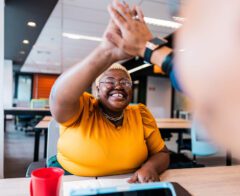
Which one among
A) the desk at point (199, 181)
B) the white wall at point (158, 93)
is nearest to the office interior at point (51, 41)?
the desk at point (199, 181)

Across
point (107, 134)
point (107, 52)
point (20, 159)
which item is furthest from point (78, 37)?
point (107, 52)

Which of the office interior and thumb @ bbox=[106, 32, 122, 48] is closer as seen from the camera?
thumb @ bbox=[106, 32, 122, 48]

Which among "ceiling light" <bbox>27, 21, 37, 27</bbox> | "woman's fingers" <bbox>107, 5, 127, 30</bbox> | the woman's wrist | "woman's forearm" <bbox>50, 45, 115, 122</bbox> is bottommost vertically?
"woman's forearm" <bbox>50, 45, 115, 122</bbox>

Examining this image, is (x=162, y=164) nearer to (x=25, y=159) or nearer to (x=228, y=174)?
(x=228, y=174)

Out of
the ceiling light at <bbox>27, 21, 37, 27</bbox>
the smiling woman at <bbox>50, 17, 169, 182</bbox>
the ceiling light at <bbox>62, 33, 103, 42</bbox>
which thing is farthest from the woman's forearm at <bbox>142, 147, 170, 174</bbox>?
the ceiling light at <bbox>62, 33, 103, 42</bbox>

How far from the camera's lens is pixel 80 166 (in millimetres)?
1062

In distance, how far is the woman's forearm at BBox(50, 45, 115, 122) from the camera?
0.66 meters

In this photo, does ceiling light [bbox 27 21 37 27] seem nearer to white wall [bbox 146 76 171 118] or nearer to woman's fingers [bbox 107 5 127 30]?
woman's fingers [bbox 107 5 127 30]

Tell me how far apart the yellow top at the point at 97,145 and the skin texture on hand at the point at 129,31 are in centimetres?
55

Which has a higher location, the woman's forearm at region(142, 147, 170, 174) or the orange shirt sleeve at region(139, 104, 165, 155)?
the orange shirt sleeve at region(139, 104, 165, 155)

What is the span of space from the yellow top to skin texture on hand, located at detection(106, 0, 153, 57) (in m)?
0.55

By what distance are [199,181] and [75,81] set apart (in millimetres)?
722

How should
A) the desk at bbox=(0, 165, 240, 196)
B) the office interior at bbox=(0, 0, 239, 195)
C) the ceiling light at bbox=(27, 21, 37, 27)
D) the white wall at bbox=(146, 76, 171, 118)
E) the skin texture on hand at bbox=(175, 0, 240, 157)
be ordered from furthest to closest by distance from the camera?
the white wall at bbox=(146, 76, 171, 118) → the ceiling light at bbox=(27, 21, 37, 27) → the office interior at bbox=(0, 0, 239, 195) → the desk at bbox=(0, 165, 240, 196) → the skin texture on hand at bbox=(175, 0, 240, 157)

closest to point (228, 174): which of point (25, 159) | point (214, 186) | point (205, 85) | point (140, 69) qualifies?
point (214, 186)
